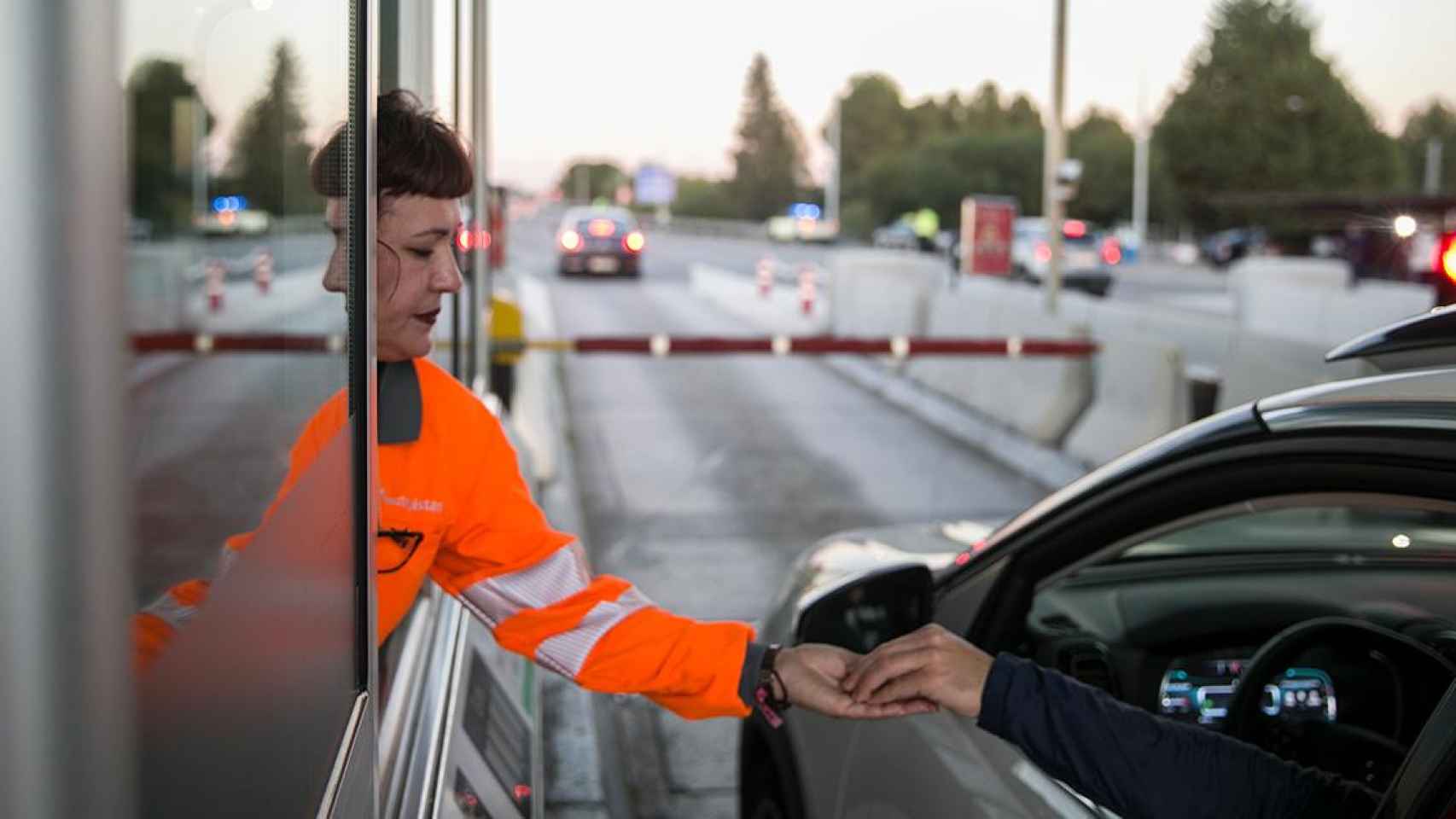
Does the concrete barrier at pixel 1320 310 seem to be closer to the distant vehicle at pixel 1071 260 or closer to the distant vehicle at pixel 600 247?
the distant vehicle at pixel 1071 260

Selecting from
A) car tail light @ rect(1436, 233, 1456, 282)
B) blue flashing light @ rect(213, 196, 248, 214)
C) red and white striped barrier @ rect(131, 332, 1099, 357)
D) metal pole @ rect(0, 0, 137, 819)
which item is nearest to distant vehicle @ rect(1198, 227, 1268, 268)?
red and white striped barrier @ rect(131, 332, 1099, 357)

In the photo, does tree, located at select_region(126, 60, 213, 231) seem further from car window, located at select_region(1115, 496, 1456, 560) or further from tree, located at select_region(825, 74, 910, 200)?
tree, located at select_region(825, 74, 910, 200)

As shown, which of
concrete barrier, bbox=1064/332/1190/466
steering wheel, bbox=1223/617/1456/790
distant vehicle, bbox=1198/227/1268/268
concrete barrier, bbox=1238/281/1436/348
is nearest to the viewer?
steering wheel, bbox=1223/617/1456/790

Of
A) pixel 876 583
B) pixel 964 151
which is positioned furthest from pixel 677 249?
pixel 876 583

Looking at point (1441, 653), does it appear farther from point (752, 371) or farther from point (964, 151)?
point (964, 151)

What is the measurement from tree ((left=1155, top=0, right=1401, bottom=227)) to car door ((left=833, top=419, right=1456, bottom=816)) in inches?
3535

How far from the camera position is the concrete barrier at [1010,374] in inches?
491

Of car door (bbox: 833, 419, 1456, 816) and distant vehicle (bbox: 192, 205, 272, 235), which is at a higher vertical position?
distant vehicle (bbox: 192, 205, 272, 235)

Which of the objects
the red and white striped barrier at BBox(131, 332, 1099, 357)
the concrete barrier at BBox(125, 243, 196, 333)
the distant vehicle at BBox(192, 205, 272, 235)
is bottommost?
the red and white striped barrier at BBox(131, 332, 1099, 357)

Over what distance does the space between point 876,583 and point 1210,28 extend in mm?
101473

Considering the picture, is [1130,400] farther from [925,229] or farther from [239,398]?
[925,229]

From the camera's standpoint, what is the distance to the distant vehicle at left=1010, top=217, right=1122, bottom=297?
3691 cm

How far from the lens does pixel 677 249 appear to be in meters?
69.4

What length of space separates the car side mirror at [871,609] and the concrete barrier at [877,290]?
15.7m
